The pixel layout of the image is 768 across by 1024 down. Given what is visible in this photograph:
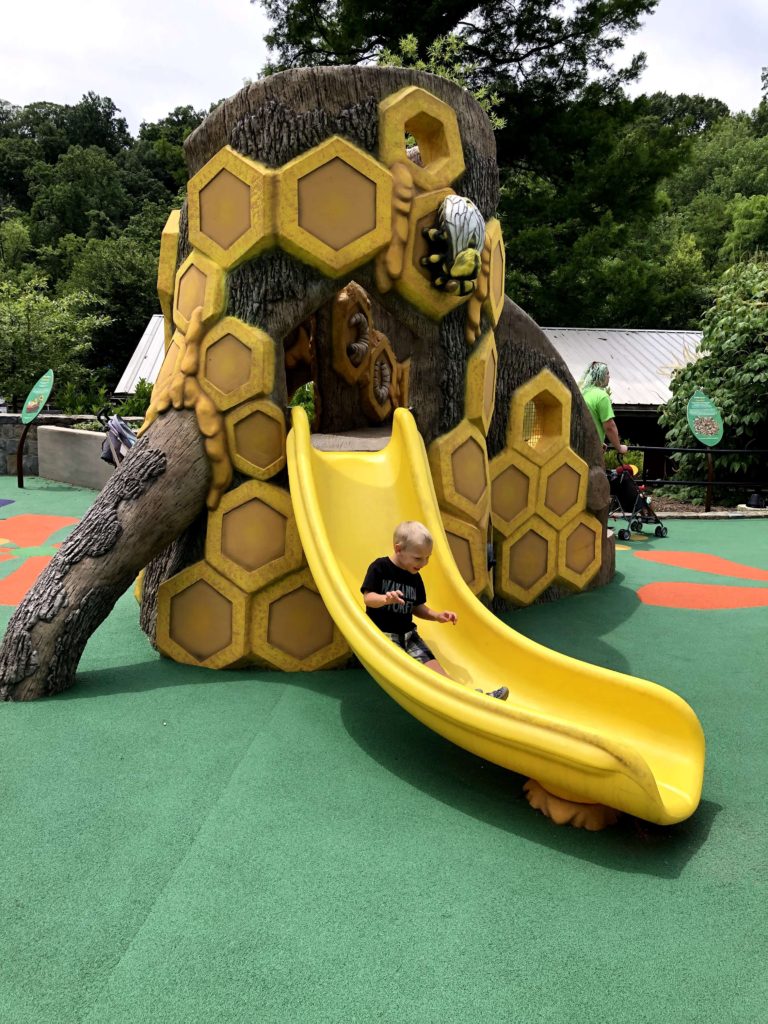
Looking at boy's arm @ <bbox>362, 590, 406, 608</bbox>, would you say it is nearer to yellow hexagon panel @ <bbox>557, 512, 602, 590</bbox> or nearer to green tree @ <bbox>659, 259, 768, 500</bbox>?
yellow hexagon panel @ <bbox>557, 512, 602, 590</bbox>

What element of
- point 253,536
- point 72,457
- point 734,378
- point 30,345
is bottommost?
point 72,457

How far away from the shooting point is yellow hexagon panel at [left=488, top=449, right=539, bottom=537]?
586 centimetres

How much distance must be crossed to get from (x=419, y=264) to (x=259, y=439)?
54.0 inches

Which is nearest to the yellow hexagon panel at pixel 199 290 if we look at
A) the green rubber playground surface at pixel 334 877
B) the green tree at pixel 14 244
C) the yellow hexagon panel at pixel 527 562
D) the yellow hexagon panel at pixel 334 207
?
the yellow hexagon panel at pixel 334 207

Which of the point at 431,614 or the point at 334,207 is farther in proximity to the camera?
the point at 334,207

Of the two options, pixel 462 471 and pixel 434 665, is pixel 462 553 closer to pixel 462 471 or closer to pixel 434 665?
pixel 462 471

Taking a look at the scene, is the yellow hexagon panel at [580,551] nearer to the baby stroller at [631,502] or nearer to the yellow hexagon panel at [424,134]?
the baby stroller at [631,502]

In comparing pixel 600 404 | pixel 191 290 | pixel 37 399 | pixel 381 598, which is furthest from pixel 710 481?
pixel 37 399

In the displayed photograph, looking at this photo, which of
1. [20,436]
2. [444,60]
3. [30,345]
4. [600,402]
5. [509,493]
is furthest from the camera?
[444,60]

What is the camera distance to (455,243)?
4340 mm

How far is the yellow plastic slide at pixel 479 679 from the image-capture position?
255 cm

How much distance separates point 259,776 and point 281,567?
143 cm

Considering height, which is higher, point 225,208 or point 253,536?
point 225,208

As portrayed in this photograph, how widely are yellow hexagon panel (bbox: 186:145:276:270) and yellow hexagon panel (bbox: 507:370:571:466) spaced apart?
8.26 feet
